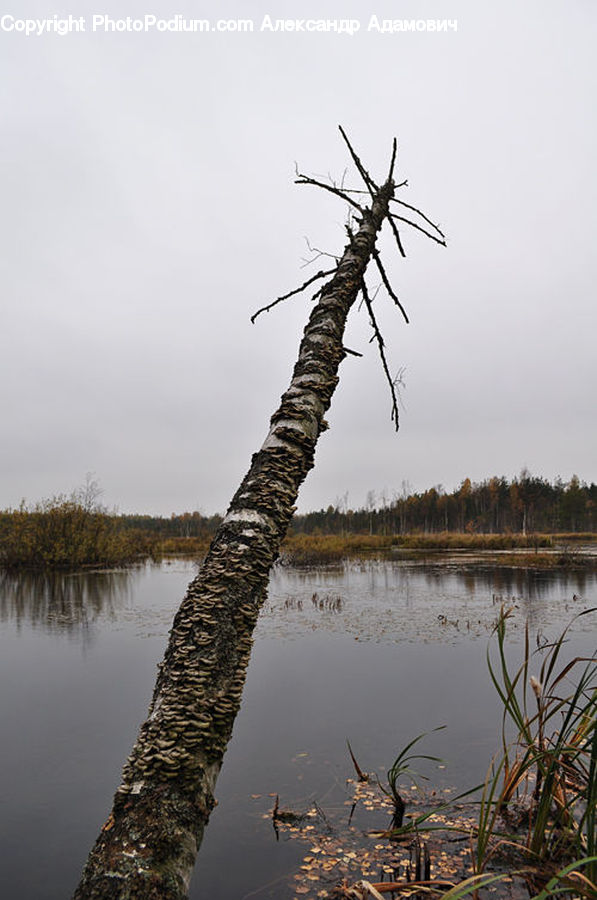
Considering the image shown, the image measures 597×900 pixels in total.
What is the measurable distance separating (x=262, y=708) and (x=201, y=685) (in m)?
4.98

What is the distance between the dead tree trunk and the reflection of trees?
30.9ft

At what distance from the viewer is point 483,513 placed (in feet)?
225

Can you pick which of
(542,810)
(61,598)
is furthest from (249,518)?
(61,598)

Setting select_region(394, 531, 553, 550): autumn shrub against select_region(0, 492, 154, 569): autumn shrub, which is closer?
select_region(0, 492, 154, 569): autumn shrub

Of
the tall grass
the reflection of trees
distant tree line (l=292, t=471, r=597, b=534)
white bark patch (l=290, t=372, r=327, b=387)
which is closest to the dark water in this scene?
the reflection of trees

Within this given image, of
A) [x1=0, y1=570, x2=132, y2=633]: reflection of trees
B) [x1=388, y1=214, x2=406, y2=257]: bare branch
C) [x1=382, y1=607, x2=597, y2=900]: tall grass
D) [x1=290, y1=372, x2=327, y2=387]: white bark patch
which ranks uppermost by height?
[x1=388, y1=214, x2=406, y2=257]: bare branch

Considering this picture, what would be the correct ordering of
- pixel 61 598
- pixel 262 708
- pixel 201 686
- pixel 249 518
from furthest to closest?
pixel 61 598 < pixel 262 708 < pixel 249 518 < pixel 201 686

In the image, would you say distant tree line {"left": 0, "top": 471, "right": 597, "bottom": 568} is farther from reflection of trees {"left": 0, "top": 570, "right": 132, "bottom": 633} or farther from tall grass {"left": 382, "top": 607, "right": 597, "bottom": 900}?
tall grass {"left": 382, "top": 607, "right": 597, "bottom": 900}

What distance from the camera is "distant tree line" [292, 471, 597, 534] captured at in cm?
6494

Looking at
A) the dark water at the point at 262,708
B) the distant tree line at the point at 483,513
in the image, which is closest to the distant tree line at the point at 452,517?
the distant tree line at the point at 483,513

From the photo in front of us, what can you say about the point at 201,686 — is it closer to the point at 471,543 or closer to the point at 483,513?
the point at 471,543

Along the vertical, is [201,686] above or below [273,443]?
below

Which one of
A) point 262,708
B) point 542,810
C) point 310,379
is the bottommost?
point 262,708

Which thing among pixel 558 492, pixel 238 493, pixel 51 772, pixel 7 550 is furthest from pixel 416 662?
pixel 558 492
